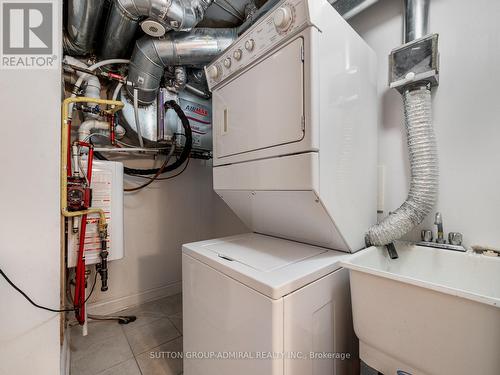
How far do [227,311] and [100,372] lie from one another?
4.17 ft

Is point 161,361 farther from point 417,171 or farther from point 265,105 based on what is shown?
point 417,171

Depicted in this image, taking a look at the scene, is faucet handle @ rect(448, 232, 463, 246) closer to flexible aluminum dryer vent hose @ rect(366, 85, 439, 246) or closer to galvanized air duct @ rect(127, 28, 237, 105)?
flexible aluminum dryer vent hose @ rect(366, 85, 439, 246)

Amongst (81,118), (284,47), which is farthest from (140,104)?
(284,47)

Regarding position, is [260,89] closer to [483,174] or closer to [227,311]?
[227,311]

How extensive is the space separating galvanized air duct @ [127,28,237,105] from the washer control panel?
61 cm

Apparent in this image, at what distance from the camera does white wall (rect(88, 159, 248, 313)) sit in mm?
2217

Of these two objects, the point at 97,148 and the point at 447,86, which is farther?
the point at 97,148

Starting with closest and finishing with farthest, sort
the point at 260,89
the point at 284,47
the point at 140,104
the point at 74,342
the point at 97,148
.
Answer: the point at 284,47 < the point at 260,89 < the point at 74,342 < the point at 97,148 < the point at 140,104

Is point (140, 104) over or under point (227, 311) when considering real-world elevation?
over

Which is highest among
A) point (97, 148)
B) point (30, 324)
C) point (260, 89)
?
point (260, 89)

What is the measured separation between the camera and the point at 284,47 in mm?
957

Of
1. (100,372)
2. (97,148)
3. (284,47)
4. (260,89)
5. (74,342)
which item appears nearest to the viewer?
(284,47)

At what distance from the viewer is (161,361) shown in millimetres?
1532

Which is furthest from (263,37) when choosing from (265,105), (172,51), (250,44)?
(172,51)
